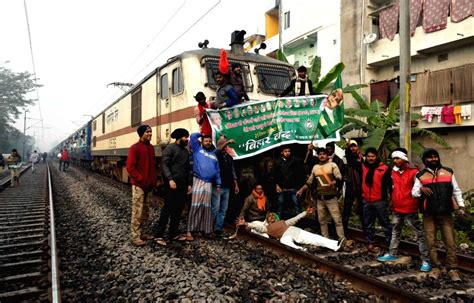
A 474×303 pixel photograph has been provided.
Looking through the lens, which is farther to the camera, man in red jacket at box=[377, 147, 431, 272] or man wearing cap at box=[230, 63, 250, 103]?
man wearing cap at box=[230, 63, 250, 103]

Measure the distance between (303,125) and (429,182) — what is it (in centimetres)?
283

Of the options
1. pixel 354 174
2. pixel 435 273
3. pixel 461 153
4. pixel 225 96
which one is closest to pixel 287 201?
pixel 354 174

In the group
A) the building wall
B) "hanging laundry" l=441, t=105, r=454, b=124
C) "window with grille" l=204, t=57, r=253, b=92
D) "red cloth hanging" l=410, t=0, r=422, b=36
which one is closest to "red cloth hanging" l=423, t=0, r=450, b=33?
"red cloth hanging" l=410, t=0, r=422, b=36

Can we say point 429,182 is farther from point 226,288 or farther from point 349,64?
point 349,64

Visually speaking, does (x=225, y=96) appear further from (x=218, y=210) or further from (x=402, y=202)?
(x=402, y=202)

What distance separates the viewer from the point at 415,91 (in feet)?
43.5

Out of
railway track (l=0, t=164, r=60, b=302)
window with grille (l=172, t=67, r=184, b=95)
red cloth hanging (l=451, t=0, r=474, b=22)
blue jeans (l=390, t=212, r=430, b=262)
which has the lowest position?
railway track (l=0, t=164, r=60, b=302)

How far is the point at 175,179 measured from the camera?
6270 millimetres

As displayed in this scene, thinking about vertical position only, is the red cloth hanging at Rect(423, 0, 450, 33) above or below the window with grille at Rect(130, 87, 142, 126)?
above

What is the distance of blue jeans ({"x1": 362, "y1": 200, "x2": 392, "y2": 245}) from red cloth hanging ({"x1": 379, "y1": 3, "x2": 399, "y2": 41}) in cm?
1090

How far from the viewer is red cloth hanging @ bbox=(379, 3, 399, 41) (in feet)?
47.1

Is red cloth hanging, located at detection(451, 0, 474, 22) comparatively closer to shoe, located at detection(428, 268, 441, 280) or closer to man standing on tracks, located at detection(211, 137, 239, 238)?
man standing on tracks, located at detection(211, 137, 239, 238)

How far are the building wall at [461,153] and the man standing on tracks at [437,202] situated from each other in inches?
343

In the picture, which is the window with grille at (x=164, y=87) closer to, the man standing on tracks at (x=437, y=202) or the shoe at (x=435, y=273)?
the man standing on tracks at (x=437, y=202)
